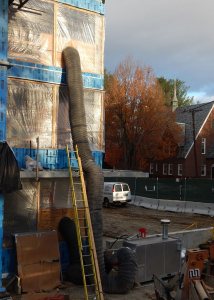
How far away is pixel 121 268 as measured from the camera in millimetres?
10570

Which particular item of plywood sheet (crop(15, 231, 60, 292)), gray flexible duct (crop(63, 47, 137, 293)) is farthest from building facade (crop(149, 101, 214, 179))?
plywood sheet (crop(15, 231, 60, 292))

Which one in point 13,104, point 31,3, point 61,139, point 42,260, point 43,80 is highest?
point 31,3

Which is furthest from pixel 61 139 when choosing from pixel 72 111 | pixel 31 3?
pixel 31 3

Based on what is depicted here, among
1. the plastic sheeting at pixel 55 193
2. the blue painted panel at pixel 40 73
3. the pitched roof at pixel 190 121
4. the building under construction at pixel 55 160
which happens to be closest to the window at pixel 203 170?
the pitched roof at pixel 190 121

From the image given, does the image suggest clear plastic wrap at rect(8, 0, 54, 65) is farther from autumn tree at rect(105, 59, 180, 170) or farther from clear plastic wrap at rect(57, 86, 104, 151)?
autumn tree at rect(105, 59, 180, 170)

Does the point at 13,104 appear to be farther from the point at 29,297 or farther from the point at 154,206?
the point at 154,206

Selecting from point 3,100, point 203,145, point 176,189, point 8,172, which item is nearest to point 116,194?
point 176,189

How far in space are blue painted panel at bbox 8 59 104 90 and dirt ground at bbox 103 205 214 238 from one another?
948 cm

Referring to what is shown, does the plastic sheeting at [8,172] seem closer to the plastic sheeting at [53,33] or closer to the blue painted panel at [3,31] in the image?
the blue painted panel at [3,31]

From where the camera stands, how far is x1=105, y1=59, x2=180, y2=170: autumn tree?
46656 millimetres

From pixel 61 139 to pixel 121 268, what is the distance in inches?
158

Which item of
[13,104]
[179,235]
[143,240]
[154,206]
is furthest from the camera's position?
[154,206]

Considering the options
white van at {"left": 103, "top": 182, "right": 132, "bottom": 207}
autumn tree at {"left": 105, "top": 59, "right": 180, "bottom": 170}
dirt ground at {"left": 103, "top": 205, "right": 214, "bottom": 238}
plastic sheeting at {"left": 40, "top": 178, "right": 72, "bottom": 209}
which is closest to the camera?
plastic sheeting at {"left": 40, "top": 178, "right": 72, "bottom": 209}

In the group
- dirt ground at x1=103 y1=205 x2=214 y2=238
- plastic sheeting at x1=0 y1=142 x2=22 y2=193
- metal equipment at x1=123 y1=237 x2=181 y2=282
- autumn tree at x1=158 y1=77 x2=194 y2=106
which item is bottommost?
dirt ground at x1=103 y1=205 x2=214 y2=238
